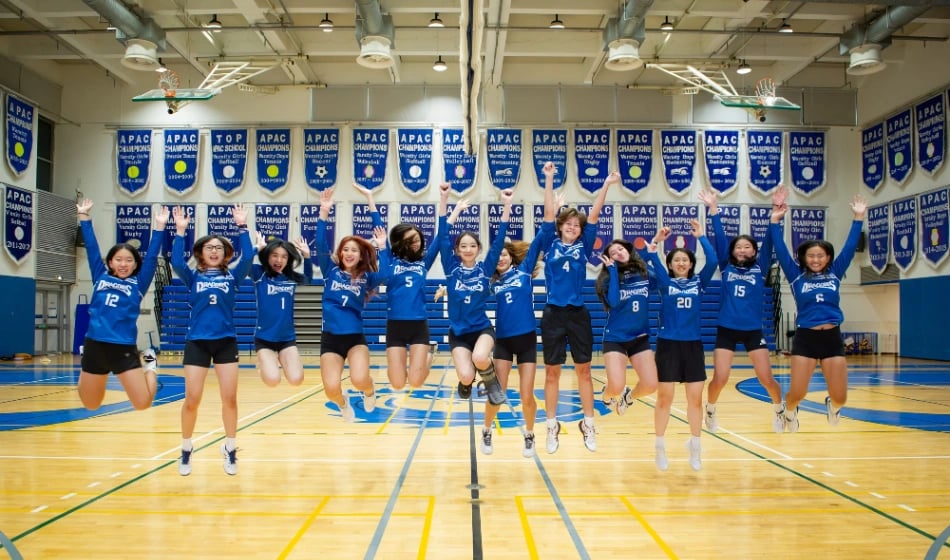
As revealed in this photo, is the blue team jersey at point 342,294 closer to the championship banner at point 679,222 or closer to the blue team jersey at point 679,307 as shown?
the blue team jersey at point 679,307

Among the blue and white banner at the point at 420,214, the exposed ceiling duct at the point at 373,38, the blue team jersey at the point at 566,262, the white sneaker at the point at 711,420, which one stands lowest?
the white sneaker at the point at 711,420

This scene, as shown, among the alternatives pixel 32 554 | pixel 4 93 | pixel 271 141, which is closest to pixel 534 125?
pixel 271 141

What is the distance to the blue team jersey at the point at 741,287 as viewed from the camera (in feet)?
24.4

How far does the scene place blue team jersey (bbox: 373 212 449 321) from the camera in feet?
23.4

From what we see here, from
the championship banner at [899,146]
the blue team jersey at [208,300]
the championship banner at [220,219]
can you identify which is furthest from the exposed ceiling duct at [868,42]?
the championship banner at [220,219]

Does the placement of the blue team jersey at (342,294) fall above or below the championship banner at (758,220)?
below

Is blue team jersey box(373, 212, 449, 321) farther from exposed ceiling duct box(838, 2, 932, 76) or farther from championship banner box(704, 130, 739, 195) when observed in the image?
championship banner box(704, 130, 739, 195)

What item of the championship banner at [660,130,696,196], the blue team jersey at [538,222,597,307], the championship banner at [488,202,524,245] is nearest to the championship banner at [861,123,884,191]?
the championship banner at [660,130,696,196]

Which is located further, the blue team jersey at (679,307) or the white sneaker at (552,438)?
the white sneaker at (552,438)

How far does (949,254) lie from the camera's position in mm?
20375

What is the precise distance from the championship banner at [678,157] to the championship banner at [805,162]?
A: 3630 millimetres

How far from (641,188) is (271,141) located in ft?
43.4

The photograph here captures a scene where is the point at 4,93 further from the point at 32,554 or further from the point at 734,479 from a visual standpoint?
the point at 734,479

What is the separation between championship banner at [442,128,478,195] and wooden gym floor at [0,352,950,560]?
47.1ft
